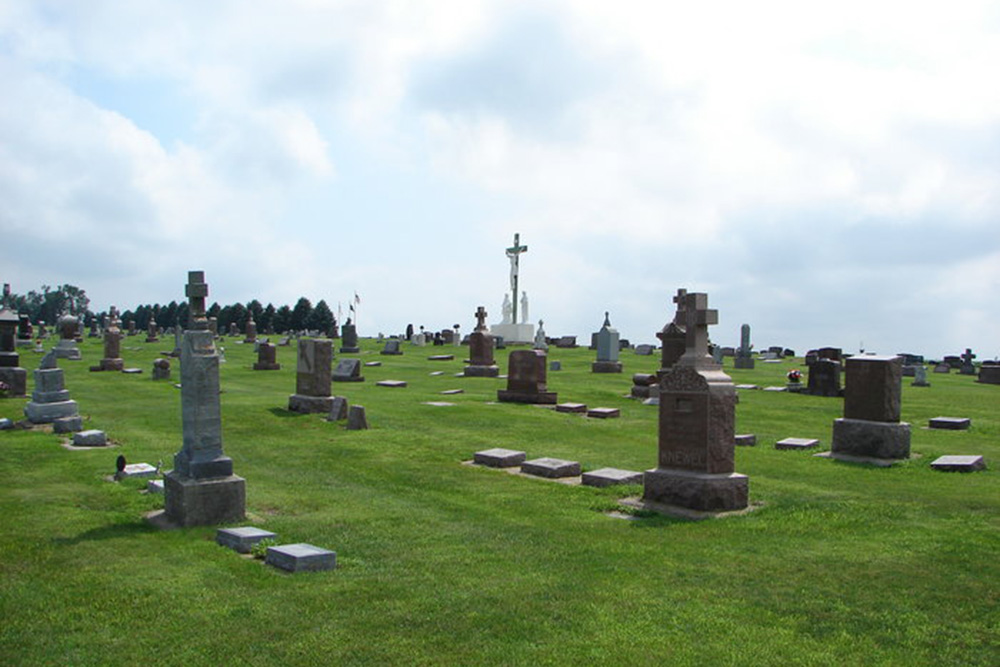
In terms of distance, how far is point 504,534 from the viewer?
997 centimetres

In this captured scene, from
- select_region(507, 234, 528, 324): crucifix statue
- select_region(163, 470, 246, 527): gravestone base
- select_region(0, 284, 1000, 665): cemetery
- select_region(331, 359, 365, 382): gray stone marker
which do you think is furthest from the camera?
select_region(507, 234, 528, 324): crucifix statue

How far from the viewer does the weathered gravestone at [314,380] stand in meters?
21.4

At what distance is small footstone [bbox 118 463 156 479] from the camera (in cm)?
1319

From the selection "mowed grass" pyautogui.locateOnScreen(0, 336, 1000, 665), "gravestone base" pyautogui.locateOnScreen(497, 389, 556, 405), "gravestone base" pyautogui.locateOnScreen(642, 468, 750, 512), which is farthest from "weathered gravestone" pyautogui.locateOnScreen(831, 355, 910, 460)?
"gravestone base" pyautogui.locateOnScreen(497, 389, 556, 405)

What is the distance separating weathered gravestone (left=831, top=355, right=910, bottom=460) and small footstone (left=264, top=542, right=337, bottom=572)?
425 inches

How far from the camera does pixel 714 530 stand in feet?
33.9

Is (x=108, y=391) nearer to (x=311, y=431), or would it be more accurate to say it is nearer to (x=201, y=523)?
(x=311, y=431)

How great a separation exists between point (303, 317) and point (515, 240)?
33774 mm

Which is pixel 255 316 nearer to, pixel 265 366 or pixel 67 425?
pixel 265 366

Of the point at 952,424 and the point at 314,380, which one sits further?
the point at 314,380

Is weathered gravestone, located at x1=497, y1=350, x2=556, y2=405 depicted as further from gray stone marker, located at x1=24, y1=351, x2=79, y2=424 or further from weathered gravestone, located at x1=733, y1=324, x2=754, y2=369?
weathered gravestone, located at x1=733, y1=324, x2=754, y2=369

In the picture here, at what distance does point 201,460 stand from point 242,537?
1.84 m

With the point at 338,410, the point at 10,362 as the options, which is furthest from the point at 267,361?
the point at 338,410

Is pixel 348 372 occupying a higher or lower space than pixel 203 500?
higher
